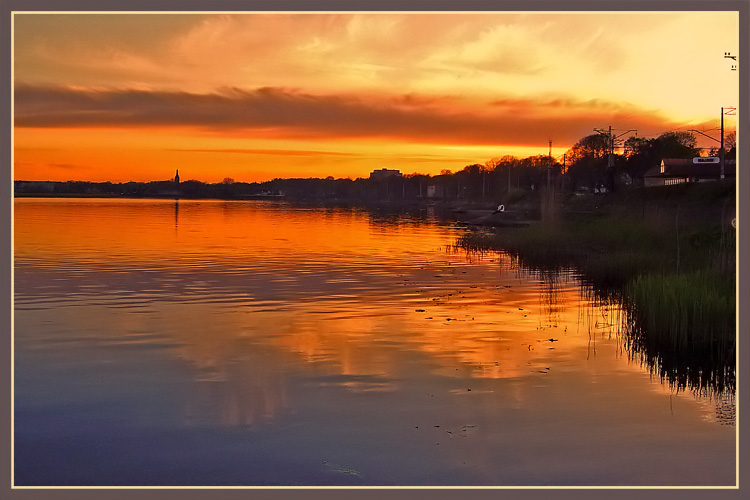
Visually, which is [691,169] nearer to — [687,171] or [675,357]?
[687,171]

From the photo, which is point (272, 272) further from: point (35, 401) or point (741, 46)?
point (741, 46)

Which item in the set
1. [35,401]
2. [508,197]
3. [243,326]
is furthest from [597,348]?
[508,197]

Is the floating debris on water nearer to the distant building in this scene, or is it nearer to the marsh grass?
the marsh grass

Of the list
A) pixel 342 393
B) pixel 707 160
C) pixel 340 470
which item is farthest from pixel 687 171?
pixel 340 470

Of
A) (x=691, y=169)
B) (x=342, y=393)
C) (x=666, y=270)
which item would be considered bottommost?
(x=342, y=393)

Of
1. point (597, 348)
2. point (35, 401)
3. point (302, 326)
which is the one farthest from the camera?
point (302, 326)

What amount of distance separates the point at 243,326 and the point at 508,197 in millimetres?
130167

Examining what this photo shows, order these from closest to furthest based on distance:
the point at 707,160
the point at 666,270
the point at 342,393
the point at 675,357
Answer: the point at 342,393
the point at 675,357
the point at 666,270
the point at 707,160

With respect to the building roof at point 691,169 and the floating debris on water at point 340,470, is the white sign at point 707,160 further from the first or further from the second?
→ the floating debris on water at point 340,470

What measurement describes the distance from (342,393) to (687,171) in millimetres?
106915

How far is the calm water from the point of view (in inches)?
483

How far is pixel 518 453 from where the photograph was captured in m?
12.8

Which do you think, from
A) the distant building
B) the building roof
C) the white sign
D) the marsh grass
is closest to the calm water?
the marsh grass

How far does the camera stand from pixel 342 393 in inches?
A: 637
